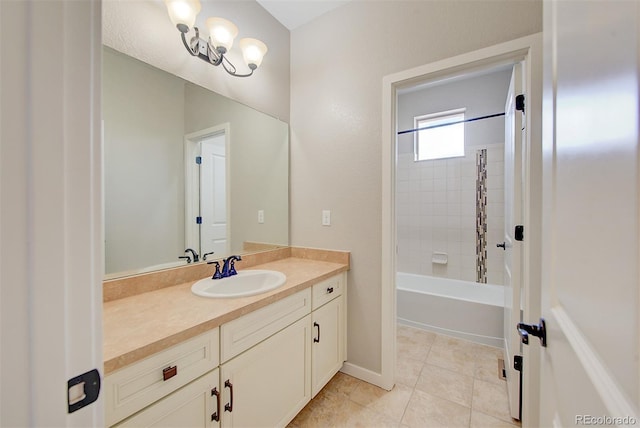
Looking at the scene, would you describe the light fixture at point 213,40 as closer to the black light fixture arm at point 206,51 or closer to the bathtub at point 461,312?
the black light fixture arm at point 206,51

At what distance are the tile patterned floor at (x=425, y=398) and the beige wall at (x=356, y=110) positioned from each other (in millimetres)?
208

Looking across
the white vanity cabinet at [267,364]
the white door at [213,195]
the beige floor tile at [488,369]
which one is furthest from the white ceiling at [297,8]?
the beige floor tile at [488,369]

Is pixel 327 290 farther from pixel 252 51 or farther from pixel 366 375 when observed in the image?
pixel 252 51

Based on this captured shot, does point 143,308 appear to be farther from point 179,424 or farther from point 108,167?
point 108,167

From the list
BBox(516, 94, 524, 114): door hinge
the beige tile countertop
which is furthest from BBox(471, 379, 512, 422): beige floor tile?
Answer: BBox(516, 94, 524, 114): door hinge

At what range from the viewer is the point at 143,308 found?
3.39 ft

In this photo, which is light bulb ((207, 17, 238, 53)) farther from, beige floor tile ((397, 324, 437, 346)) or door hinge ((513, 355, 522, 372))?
beige floor tile ((397, 324, 437, 346))

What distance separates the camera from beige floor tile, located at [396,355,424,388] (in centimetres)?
179

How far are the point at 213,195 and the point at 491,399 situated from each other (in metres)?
2.17

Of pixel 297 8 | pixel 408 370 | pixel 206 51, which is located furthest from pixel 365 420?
pixel 297 8

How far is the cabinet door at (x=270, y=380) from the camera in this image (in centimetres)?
104

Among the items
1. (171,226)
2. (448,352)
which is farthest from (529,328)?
(448,352)

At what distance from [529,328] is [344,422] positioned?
1212mm

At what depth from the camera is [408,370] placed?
6.27ft
